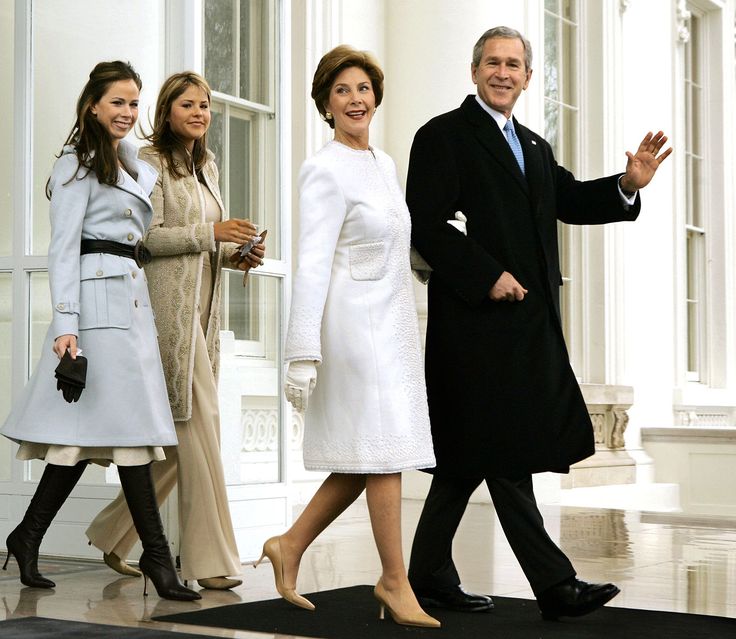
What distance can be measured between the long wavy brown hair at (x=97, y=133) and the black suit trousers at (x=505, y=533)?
1256 mm

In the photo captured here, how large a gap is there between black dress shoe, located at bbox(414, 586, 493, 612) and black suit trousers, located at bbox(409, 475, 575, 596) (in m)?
0.02

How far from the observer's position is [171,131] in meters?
3.97

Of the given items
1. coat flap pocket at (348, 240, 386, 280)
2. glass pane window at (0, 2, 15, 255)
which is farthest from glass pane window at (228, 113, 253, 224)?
coat flap pocket at (348, 240, 386, 280)

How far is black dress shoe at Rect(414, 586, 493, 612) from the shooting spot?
11.0 ft

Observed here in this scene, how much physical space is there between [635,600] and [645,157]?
1.26m

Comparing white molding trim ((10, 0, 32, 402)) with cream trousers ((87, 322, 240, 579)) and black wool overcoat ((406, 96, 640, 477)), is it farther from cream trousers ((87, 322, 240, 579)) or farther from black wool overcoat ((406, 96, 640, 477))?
black wool overcoat ((406, 96, 640, 477))

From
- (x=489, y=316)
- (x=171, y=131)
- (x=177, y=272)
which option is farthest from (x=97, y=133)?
(x=489, y=316)

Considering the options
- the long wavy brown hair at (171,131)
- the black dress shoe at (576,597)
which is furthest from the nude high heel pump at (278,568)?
the long wavy brown hair at (171,131)

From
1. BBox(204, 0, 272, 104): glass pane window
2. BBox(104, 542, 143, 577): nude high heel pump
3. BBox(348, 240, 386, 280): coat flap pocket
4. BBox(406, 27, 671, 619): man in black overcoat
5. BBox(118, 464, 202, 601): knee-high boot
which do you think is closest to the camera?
BBox(348, 240, 386, 280): coat flap pocket

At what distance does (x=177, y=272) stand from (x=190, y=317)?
0.14m

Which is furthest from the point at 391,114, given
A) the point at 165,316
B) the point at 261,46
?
the point at 165,316

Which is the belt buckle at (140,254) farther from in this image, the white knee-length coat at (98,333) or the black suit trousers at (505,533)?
the black suit trousers at (505,533)

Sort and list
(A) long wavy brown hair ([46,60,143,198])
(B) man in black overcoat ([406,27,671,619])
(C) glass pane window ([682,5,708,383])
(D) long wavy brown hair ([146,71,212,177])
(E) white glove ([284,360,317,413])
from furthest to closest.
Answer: (C) glass pane window ([682,5,708,383]) < (D) long wavy brown hair ([146,71,212,177]) < (A) long wavy brown hair ([46,60,143,198]) < (B) man in black overcoat ([406,27,671,619]) < (E) white glove ([284,360,317,413])

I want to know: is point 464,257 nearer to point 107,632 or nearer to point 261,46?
point 107,632
